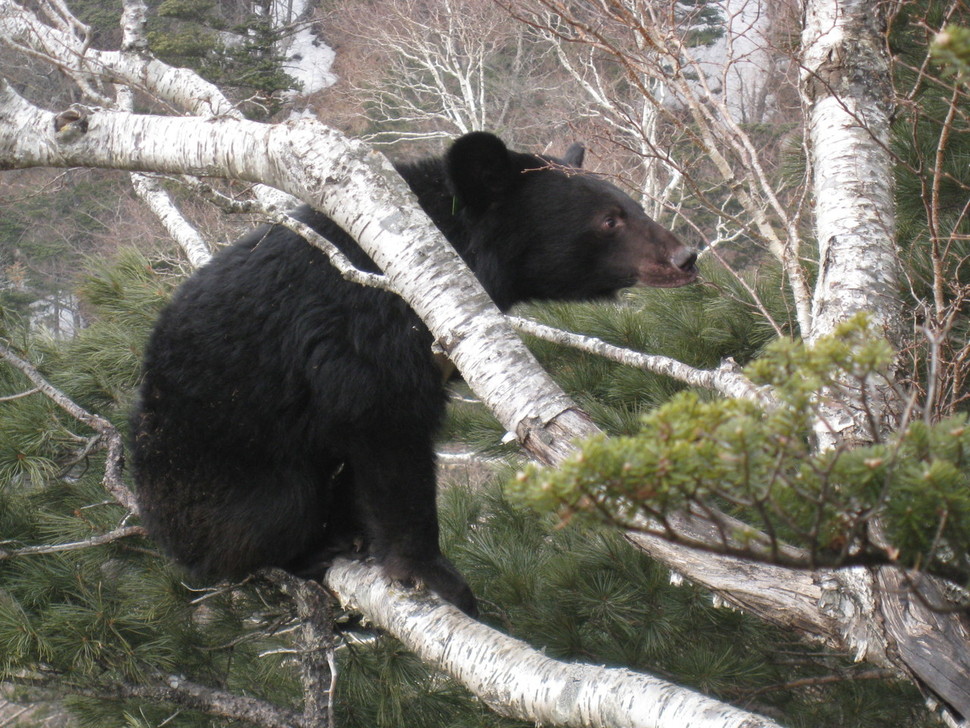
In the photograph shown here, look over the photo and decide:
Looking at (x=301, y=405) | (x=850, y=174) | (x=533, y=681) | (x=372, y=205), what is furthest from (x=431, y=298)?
(x=301, y=405)

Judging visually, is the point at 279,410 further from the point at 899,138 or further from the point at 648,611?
the point at 899,138

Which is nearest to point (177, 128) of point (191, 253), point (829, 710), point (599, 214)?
A: point (599, 214)

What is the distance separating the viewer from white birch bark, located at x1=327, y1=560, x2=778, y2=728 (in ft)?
5.32

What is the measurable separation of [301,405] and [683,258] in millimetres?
1589

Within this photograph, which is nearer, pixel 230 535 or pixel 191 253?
pixel 230 535

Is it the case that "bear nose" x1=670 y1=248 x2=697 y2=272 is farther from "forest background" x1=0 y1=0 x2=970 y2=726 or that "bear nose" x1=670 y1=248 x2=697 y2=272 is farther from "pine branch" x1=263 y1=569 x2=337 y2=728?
"pine branch" x1=263 y1=569 x2=337 y2=728

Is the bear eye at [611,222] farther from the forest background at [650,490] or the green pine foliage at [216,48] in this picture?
the green pine foliage at [216,48]

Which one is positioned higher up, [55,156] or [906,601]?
[55,156]

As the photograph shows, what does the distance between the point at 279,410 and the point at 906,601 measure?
2.21 metres

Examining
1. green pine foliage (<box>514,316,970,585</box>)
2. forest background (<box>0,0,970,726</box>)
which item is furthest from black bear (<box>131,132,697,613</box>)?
green pine foliage (<box>514,316,970,585</box>)

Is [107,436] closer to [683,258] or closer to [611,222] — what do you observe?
[611,222]

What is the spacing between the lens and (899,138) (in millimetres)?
3113

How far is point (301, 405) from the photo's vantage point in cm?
320

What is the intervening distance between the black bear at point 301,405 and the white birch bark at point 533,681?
1.10 feet
